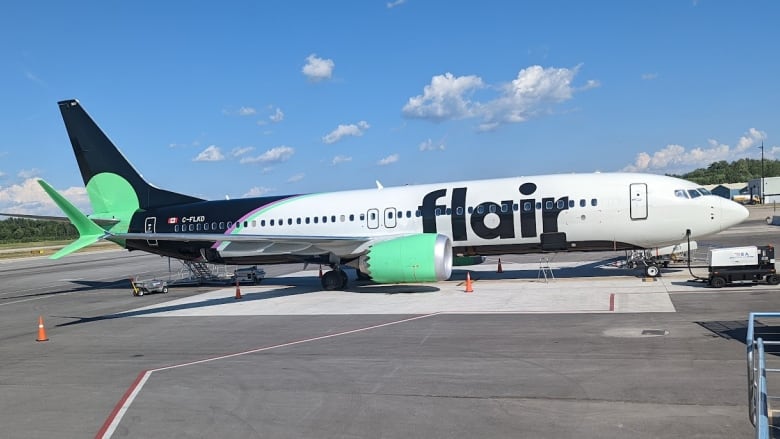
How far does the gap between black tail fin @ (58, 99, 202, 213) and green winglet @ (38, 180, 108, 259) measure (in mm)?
9615

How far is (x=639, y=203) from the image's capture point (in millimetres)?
21422

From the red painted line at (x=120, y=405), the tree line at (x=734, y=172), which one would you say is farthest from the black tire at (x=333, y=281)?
the tree line at (x=734, y=172)

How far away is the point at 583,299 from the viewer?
18484mm

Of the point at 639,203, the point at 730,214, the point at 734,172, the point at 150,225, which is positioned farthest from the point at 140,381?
the point at 734,172

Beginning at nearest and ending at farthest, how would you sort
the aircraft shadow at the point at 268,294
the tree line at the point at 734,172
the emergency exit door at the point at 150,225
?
the aircraft shadow at the point at 268,294 → the emergency exit door at the point at 150,225 → the tree line at the point at 734,172

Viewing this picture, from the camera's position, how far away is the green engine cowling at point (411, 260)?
20453 millimetres

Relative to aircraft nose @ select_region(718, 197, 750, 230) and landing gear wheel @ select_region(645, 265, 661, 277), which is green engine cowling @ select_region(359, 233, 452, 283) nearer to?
landing gear wheel @ select_region(645, 265, 661, 277)

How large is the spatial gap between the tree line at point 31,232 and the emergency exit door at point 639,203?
129m

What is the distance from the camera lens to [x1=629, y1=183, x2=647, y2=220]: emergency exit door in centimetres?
2141

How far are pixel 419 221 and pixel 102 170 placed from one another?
1635cm

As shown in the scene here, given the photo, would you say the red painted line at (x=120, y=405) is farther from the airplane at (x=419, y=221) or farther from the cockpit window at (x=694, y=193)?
the cockpit window at (x=694, y=193)

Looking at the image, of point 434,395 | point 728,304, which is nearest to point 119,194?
point 434,395

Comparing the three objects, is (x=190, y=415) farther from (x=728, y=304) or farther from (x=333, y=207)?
(x=333, y=207)

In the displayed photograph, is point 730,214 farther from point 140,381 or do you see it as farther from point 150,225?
point 150,225
